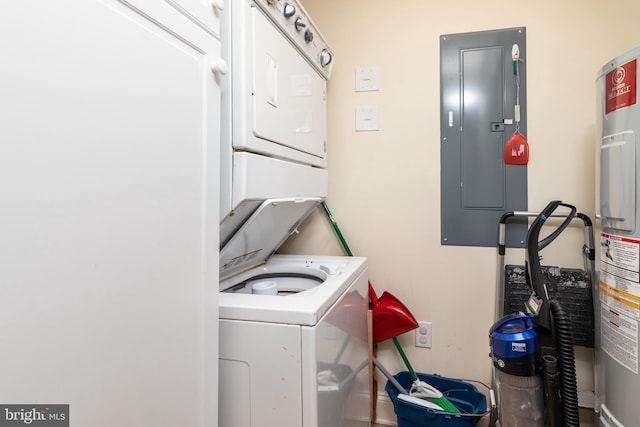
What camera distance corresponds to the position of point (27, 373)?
55 cm

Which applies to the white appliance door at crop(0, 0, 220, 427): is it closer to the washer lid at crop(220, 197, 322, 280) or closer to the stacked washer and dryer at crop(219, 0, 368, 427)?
the stacked washer and dryer at crop(219, 0, 368, 427)

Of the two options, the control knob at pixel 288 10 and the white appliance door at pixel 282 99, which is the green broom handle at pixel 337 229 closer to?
the white appliance door at pixel 282 99

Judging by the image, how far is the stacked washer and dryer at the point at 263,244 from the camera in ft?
3.72

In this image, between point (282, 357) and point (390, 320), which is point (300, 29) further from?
point (390, 320)

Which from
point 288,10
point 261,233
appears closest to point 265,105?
point 288,10

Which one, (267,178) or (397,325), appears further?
(397,325)

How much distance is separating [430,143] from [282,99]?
114cm

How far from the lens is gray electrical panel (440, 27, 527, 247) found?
6.89ft

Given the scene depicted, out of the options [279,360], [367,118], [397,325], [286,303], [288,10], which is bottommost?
[397,325]

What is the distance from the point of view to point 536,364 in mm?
1367

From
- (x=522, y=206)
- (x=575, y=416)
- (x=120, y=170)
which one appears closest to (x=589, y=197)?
(x=522, y=206)

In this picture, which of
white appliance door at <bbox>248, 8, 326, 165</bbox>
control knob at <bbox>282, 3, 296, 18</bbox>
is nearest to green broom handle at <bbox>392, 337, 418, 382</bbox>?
white appliance door at <bbox>248, 8, 326, 165</bbox>

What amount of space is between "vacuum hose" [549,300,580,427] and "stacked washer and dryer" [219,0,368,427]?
0.84 m

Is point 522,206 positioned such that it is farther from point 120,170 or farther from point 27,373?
point 27,373
